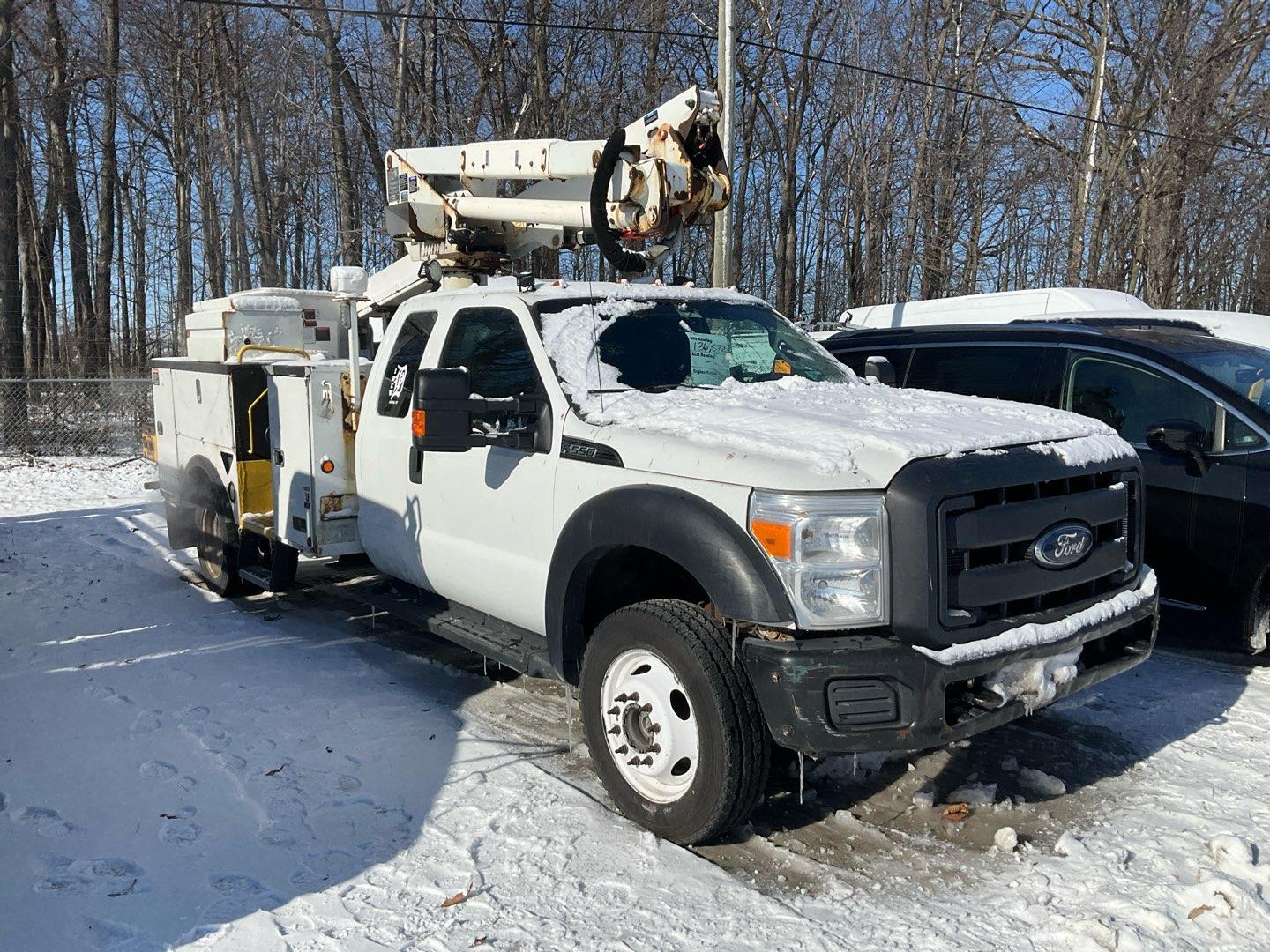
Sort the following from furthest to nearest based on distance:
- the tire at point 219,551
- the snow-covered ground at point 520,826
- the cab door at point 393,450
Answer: the tire at point 219,551 → the cab door at point 393,450 → the snow-covered ground at point 520,826

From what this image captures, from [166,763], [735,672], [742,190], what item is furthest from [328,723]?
[742,190]

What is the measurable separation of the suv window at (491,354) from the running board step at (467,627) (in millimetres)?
1036

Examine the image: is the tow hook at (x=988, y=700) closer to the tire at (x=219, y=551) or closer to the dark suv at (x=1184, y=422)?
the dark suv at (x=1184, y=422)

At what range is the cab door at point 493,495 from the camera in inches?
179

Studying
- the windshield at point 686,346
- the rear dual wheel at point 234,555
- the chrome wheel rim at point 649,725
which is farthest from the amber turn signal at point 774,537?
the rear dual wheel at point 234,555

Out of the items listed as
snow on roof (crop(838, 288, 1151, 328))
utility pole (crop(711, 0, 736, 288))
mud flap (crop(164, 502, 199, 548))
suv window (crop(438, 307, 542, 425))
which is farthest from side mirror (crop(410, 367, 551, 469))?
utility pole (crop(711, 0, 736, 288))

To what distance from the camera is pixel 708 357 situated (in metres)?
4.94

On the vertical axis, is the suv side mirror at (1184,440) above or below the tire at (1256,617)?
above

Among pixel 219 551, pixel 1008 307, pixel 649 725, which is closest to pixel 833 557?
pixel 649 725

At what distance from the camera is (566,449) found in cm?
434

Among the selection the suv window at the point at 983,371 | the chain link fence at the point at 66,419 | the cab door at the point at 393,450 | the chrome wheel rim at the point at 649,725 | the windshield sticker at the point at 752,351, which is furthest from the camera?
the chain link fence at the point at 66,419

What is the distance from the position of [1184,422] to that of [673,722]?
3688mm

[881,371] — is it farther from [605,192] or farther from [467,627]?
[467,627]

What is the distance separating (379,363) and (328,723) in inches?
79.3
